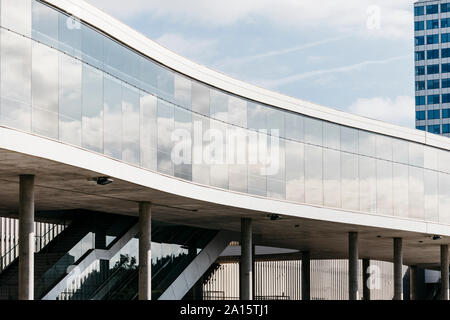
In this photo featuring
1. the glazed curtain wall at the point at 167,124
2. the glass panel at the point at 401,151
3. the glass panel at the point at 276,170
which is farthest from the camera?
the glass panel at the point at 401,151

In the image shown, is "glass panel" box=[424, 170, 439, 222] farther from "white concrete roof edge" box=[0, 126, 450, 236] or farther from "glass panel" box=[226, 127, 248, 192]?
"glass panel" box=[226, 127, 248, 192]

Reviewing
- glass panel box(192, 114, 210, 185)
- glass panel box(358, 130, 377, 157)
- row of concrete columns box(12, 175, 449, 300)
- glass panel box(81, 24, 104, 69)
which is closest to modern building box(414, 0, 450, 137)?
row of concrete columns box(12, 175, 449, 300)

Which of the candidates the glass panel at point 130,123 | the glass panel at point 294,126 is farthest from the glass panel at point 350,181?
the glass panel at point 130,123

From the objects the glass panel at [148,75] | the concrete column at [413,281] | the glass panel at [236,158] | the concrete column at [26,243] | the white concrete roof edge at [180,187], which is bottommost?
the concrete column at [413,281]

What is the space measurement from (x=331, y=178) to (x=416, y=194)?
7292 millimetres

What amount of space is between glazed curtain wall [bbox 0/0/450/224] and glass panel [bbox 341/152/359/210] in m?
0.06

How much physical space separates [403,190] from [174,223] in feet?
41.5

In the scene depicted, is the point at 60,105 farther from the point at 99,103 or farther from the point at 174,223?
the point at 174,223

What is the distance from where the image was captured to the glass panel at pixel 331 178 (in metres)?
39.0

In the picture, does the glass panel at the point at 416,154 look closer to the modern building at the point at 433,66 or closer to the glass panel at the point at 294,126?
the glass panel at the point at 294,126

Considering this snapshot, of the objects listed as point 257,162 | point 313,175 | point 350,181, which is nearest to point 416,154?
point 350,181

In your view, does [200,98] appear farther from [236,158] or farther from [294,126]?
[294,126]

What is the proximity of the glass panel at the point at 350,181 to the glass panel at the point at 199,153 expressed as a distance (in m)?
9.81

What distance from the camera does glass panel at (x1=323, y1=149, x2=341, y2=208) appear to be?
39.0 meters
